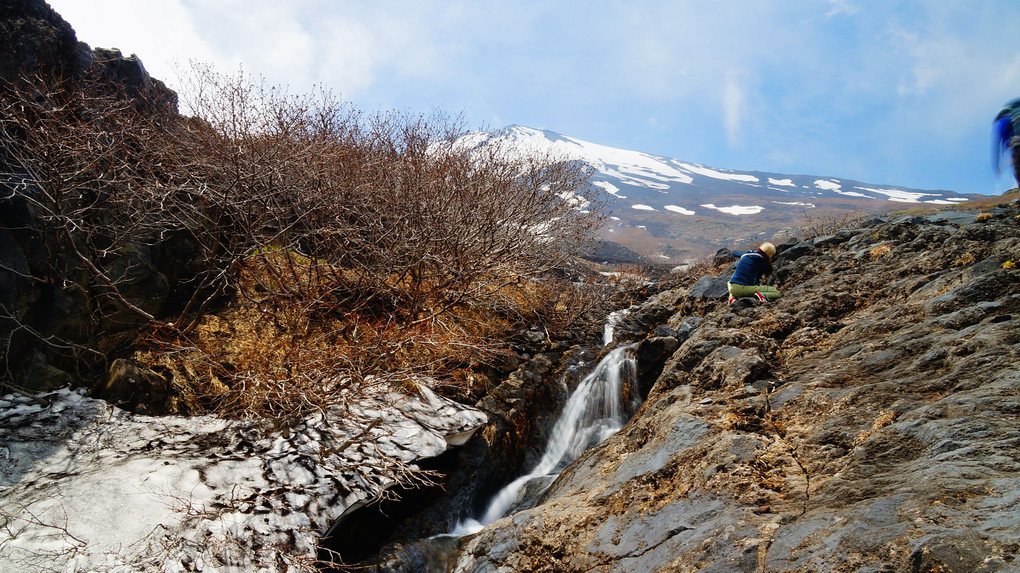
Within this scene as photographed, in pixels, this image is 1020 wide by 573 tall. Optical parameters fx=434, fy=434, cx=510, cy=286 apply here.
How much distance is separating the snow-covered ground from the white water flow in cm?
184

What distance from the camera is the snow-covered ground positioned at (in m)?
2.98

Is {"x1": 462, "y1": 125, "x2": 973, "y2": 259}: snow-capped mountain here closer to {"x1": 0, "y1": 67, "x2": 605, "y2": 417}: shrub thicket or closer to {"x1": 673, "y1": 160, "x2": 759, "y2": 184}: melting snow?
{"x1": 673, "y1": 160, "x2": 759, "y2": 184}: melting snow

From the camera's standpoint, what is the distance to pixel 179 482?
3.54 m

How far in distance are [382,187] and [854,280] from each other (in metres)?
7.16

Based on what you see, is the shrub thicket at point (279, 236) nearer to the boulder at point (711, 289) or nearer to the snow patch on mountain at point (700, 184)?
the boulder at point (711, 289)

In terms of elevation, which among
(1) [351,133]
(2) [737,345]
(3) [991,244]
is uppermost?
(1) [351,133]

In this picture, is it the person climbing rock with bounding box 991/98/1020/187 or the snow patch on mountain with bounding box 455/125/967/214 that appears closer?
the person climbing rock with bounding box 991/98/1020/187

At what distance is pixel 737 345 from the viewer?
4.53 meters

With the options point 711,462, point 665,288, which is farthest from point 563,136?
point 711,462

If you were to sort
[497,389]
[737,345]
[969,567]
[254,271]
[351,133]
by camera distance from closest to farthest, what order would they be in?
1. [969,567]
2. [737,345]
3. [497,389]
4. [254,271]
5. [351,133]

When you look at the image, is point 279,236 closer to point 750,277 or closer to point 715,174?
point 750,277

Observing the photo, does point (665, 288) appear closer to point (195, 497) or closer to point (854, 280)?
point (854, 280)

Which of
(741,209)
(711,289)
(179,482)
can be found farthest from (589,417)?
(741,209)

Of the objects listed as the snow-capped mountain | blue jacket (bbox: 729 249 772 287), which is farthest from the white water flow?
the snow-capped mountain
